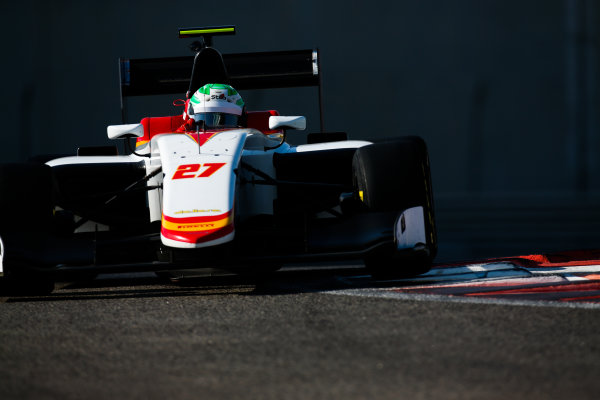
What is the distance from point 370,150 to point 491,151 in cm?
475

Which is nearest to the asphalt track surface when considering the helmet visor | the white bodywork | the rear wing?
the white bodywork

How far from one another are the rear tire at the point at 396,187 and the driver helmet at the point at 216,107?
4.36ft

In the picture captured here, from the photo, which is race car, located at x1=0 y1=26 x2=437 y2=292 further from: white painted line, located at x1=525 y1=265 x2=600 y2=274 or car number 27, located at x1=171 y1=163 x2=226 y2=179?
white painted line, located at x1=525 y1=265 x2=600 y2=274

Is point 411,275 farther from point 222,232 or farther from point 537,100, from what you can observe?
point 537,100

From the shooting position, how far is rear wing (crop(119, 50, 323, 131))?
7.80 meters

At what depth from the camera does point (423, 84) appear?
9.81 metres

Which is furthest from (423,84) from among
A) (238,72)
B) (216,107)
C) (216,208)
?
(216,208)

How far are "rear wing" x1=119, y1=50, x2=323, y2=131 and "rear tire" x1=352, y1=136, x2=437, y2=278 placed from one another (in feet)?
8.84

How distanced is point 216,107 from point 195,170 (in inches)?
52.3

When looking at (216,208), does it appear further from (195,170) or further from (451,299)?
(451,299)

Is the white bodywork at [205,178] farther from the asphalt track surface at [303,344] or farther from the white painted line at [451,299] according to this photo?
the white painted line at [451,299]

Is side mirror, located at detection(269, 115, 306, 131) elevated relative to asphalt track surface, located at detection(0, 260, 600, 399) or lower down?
elevated

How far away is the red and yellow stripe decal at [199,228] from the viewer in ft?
15.1

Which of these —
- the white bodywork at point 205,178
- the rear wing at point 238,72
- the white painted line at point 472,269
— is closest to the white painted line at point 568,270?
the white painted line at point 472,269
